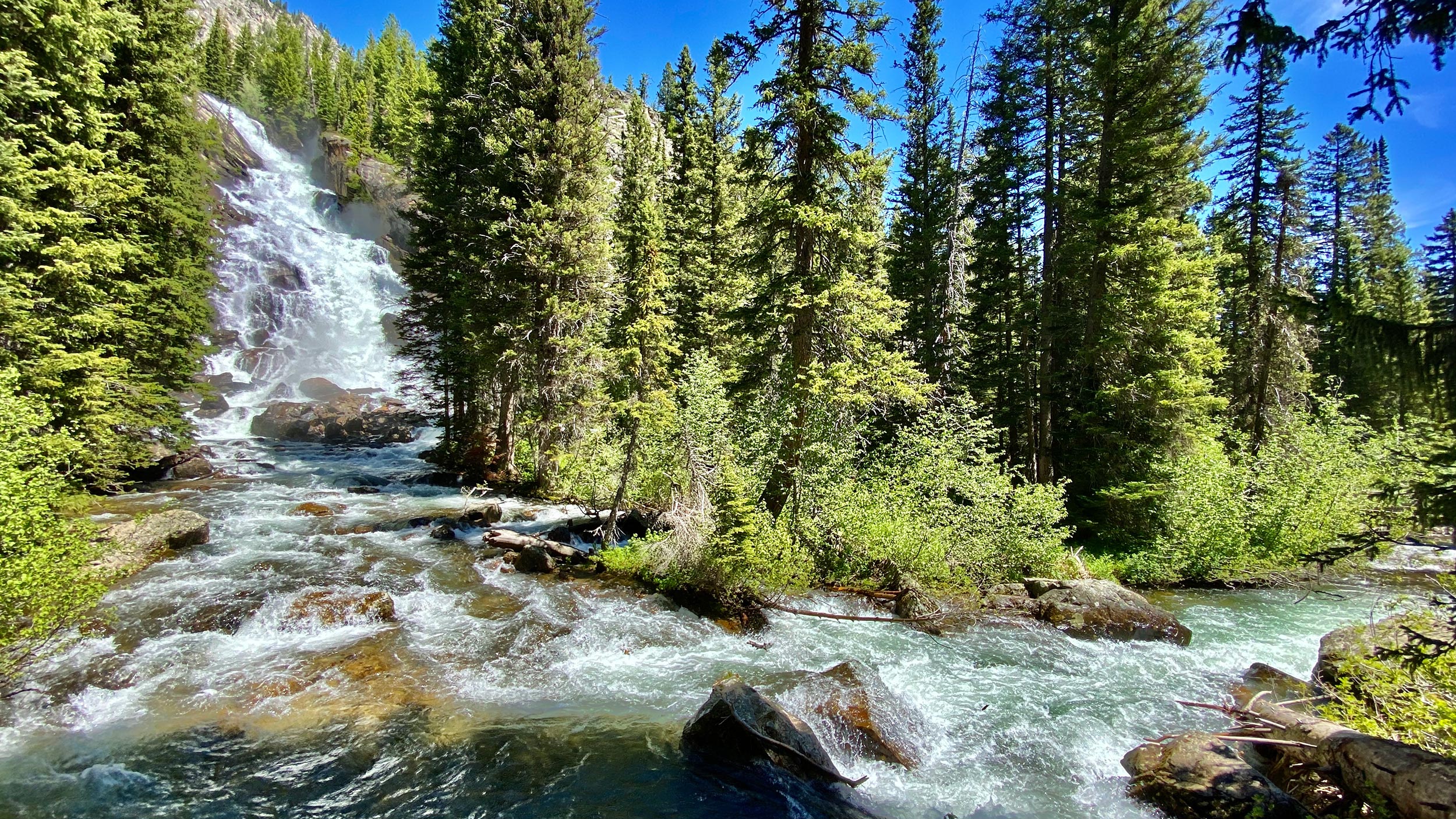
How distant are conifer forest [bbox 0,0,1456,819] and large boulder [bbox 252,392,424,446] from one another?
10.2 feet

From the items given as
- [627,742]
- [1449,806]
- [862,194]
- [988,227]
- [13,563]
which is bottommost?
[627,742]

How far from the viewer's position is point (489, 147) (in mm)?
18688

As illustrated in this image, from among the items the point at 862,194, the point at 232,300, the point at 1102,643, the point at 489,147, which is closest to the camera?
the point at 1102,643

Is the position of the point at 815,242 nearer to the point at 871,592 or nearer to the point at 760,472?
the point at 760,472

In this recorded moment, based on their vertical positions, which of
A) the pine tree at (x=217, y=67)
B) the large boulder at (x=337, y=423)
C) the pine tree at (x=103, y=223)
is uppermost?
the pine tree at (x=217, y=67)

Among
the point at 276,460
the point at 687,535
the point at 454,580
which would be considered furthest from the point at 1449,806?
the point at 276,460

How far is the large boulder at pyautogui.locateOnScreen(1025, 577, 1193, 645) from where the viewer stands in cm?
1059

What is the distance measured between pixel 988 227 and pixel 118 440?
26.9m

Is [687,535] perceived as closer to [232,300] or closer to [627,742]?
[627,742]

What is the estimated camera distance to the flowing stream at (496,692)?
598 cm

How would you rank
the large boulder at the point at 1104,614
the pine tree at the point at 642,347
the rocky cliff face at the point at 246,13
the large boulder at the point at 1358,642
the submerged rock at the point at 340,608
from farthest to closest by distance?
the rocky cliff face at the point at 246,13 < the pine tree at the point at 642,347 < the large boulder at the point at 1104,614 < the submerged rock at the point at 340,608 < the large boulder at the point at 1358,642

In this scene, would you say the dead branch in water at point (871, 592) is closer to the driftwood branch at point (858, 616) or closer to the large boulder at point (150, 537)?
the driftwood branch at point (858, 616)

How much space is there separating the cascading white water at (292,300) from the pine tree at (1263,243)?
1707 inches

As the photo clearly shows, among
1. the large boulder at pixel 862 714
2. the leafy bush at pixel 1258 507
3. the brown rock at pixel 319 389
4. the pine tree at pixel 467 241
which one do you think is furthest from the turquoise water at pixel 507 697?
the brown rock at pixel 319 389
